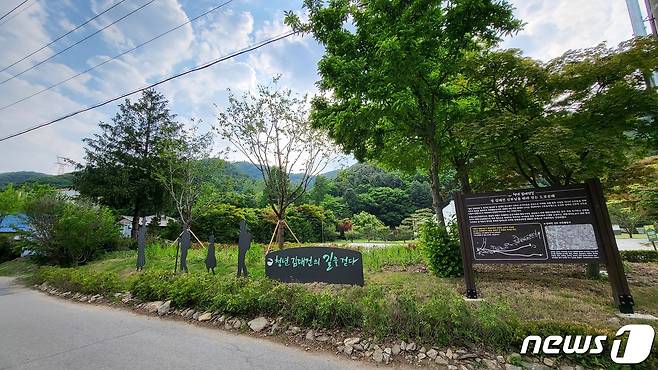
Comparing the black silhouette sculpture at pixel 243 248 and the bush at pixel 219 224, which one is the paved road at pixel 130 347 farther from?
Answer: the bush at pixel 219 224

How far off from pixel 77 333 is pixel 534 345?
629cm

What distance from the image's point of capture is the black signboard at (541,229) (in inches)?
153

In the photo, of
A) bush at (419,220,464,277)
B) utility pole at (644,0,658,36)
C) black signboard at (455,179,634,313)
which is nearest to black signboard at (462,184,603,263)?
black signboard at (455,179,634,313)

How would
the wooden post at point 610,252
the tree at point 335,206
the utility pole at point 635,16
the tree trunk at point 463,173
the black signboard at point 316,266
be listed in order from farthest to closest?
the tree at point 335,206 < the utility pole at point 635,16 < the tree trunk at point 463,173 < the black signboard at point 316,266 < the wooden post at point 610,252

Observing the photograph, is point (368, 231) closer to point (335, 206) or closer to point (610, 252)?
point (335, 206)

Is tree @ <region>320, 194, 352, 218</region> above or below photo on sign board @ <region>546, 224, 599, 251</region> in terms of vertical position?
above

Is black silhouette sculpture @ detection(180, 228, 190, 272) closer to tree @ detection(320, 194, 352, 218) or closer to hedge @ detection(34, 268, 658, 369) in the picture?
hedge @ detection(34, 268, 658, 369)

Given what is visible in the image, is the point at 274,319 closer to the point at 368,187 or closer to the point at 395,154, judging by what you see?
the point at 395,154

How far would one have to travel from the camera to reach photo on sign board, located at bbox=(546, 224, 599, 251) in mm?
3973

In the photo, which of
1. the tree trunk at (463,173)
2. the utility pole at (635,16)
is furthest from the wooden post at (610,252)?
the utility pole at (635,16)

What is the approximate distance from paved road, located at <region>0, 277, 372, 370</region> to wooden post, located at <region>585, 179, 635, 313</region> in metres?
3.69

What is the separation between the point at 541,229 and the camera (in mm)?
4242

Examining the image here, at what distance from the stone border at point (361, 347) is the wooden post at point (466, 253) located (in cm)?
160
